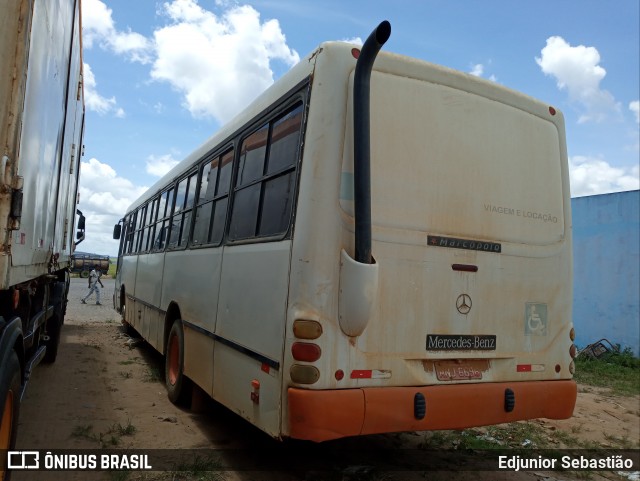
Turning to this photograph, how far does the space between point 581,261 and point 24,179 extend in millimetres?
13235

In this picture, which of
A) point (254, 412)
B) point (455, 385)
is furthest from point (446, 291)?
point (254, 412)

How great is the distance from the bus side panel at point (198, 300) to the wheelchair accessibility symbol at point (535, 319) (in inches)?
106

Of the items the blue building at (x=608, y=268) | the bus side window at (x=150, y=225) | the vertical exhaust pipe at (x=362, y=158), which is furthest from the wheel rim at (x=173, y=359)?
the blue building at (x=608, y=268)

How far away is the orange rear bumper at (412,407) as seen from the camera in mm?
3191

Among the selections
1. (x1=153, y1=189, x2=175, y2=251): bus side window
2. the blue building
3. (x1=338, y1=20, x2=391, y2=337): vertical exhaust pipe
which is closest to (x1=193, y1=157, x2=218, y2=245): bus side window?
(x1=153, y1=189, x2=175, y2=251): bus side window

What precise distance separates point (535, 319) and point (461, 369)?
88 centimetres

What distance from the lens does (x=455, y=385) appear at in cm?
371

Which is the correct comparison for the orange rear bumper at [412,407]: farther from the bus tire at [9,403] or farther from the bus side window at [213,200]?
the bus side window at [213,200]

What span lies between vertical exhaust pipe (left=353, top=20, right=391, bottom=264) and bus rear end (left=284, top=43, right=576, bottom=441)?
0.10 meters

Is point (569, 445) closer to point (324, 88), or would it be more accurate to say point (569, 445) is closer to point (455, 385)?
point (455, 385)

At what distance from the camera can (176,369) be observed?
6.27 m

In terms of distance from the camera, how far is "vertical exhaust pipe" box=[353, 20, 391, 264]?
3.35m

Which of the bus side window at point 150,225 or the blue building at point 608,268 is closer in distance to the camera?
the bus side window at point 150,225

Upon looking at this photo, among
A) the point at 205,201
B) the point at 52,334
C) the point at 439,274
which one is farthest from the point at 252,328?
the point at 52,334
